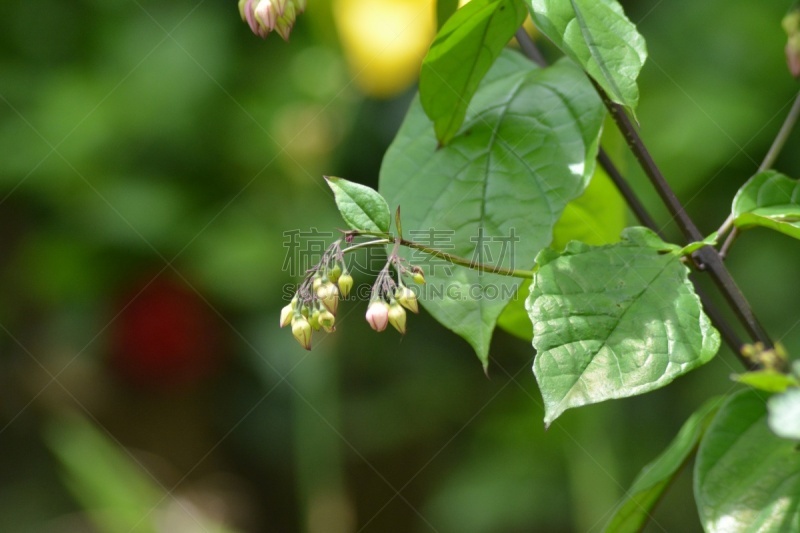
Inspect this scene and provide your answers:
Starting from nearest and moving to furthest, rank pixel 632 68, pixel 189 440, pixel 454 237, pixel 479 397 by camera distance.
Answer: pixel 632 68
pixel 454 237
pixel 479 397
pixel 189 440

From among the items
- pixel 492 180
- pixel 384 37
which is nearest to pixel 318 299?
pixel 492 180

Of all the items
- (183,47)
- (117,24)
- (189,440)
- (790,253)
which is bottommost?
(790,253)

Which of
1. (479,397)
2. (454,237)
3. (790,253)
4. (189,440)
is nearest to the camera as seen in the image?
(454,237)

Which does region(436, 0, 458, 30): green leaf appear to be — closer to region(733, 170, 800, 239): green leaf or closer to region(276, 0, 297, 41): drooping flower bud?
region(276, 0, 297, 41): drooping flower bud

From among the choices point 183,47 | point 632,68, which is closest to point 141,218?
point 183,47

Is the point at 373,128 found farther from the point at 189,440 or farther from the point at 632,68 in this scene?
the point at 632,68
